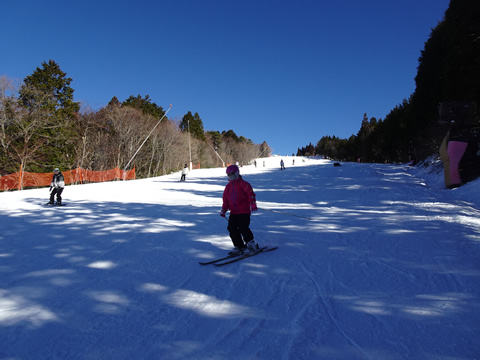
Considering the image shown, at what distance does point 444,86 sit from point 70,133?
36262 millimetres

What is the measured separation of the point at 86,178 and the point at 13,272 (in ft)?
80.2

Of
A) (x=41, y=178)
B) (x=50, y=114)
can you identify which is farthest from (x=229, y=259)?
(x=50, y=114)

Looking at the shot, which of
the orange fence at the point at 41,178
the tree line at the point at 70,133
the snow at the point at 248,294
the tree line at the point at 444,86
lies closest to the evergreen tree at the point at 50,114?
the tree line at the point at 70,133

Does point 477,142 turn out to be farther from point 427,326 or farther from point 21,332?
point 21,332

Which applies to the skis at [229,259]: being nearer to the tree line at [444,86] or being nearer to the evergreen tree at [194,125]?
the tree line at [444,86]

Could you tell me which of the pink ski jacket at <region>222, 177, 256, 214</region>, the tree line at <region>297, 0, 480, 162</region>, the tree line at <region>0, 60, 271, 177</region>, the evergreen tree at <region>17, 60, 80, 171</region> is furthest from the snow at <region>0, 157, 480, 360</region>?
the evergreen tree at <region>17, 60, 80, 171</region>

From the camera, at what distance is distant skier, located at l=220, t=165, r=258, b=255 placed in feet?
15.5

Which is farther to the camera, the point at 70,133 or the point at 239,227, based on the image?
the point at 70,133

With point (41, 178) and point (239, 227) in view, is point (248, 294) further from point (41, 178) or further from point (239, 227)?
point (41, 178)

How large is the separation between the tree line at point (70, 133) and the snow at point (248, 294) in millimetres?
22662

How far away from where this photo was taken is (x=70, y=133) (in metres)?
30.5

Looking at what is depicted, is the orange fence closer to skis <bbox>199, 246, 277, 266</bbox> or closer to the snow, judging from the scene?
the snow

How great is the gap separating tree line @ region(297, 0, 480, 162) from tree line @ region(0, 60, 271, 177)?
24262 mm

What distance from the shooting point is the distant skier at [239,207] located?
4738mm
